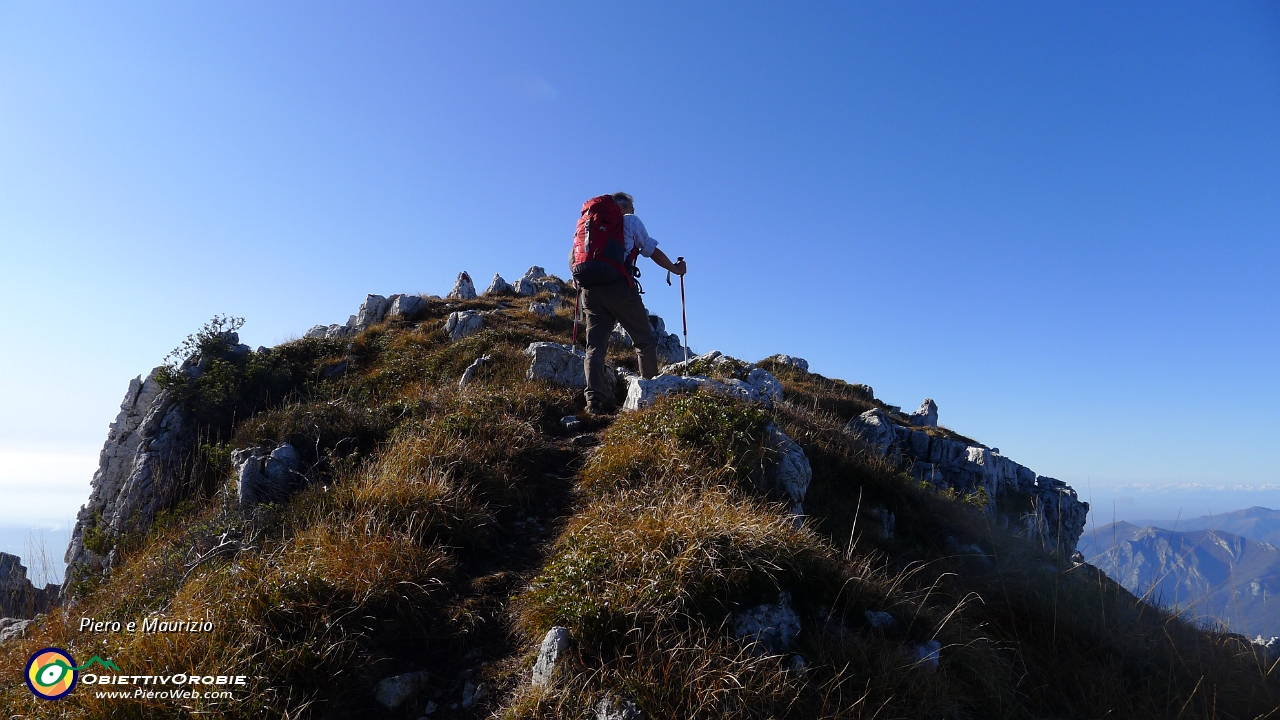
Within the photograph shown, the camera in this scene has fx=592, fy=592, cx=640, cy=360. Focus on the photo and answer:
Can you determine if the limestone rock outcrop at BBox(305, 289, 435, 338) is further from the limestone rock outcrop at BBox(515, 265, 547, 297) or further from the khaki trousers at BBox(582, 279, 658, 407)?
the khaki trousers at BBox(582, 279, 658, 407)

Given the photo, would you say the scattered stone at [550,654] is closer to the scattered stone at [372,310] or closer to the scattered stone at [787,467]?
the scattered stone at [787,467]

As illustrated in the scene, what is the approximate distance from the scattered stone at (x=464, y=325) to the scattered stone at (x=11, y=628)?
33.7 feet

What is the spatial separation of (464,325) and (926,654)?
48.3ft

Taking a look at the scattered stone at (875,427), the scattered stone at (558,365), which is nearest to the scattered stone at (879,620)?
the scattered stone at (558,365)

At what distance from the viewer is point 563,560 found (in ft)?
17.5

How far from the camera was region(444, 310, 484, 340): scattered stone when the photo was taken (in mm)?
16828

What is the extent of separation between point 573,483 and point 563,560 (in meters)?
2.94

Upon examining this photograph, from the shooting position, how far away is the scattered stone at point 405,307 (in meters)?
20.0

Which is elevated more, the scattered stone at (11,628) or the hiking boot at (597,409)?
the hiking boot at (597,409)

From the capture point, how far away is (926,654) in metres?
4.73

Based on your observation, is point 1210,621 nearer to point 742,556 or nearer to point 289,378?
point 742,556

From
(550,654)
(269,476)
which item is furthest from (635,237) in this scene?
(550,654)

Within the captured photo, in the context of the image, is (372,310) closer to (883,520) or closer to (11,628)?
(11,628)

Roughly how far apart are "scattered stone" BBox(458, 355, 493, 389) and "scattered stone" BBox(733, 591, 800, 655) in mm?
8522
